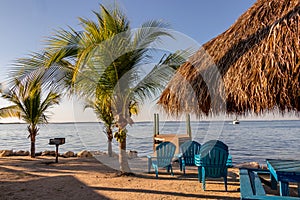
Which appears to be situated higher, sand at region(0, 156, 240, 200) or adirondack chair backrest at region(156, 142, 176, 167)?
adirondack chair backrest at region(156, 142, 176, 167)

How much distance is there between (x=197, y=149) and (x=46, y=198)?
3582mm

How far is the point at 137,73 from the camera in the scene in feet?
19.4

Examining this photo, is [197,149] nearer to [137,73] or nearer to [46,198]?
[137,73]

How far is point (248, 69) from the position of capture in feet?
9.69

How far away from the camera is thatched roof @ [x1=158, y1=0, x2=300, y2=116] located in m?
2.63

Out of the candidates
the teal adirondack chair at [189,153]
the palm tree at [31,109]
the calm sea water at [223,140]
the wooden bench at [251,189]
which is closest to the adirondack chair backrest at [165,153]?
the teal adirondack chair at [189,153]

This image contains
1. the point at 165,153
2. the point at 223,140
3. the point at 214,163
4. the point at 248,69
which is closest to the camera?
the point at 248,69

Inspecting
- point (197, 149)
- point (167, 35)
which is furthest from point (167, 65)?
point (197, 149)

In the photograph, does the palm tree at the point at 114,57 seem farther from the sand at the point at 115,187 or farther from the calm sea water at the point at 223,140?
the calm sea water at the point at 223,140

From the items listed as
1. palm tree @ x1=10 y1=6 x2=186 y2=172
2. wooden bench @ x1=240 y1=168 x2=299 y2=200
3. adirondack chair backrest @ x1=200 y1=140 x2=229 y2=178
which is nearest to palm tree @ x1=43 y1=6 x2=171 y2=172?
palm tree @ x1=10 y1=6 x2=186 y2=172

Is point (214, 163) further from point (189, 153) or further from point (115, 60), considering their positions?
point (115, 60)

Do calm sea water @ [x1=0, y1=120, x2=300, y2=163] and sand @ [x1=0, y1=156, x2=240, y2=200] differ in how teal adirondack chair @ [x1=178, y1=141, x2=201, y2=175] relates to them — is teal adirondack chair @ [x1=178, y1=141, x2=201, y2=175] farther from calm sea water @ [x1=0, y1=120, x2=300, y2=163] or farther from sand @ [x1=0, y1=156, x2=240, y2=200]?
calm sea water @ [x1=0, y1=120, x2=300, y2=163]

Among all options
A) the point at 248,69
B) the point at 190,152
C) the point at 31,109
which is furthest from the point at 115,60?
the point at 31,109

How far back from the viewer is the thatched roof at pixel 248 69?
8.62 feet
